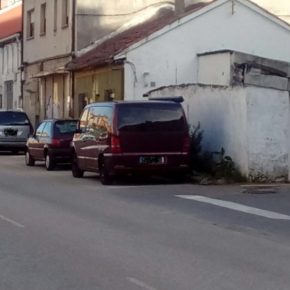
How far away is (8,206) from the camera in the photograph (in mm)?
17062

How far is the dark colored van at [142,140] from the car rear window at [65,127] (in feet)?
19.1

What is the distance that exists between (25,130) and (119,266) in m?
26.8

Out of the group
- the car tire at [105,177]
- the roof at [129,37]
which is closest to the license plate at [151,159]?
the car tire at [105,177]

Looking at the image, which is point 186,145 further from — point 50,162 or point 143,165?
point 50,162

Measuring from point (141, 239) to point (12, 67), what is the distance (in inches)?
1562

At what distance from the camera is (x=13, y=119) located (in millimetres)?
37344

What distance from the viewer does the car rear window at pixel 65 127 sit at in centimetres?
2812

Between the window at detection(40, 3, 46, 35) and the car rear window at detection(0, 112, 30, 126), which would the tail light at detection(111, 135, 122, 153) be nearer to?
the car rear window at detection(0, 112, 30, 126)

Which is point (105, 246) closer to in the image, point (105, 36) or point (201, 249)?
point (201, 249)

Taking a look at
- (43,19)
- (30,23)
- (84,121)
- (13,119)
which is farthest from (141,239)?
(30,23)

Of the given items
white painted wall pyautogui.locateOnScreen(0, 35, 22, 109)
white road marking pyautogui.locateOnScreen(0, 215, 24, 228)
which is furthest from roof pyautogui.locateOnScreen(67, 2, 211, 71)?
white road marking pyautogui.locateOnScreen(0, 215, 24, 228)

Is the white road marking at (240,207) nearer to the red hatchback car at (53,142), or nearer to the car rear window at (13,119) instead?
the red hatchback car at (53,142)

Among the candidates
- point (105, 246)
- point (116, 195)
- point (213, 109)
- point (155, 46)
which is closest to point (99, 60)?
point (155, 46)

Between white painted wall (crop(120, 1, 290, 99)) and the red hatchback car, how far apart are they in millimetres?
5531
